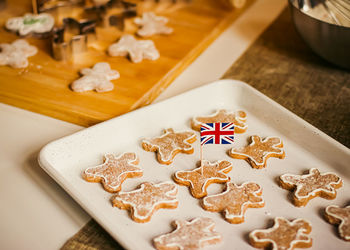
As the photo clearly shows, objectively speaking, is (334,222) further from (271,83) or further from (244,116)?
(271,83)

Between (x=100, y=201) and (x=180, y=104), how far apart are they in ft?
1.59

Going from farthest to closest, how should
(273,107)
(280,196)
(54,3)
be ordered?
(54,3) → (273,107) → (280,196)

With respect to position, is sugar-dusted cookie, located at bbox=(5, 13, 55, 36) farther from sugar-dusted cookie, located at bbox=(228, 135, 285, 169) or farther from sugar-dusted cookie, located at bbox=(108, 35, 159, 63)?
sugar-dusted cookie, located at bbox=(228, 135, 285, 169)

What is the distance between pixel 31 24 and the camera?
1.90 m

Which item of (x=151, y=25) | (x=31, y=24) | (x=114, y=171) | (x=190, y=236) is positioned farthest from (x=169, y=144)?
(x=31, y=24)

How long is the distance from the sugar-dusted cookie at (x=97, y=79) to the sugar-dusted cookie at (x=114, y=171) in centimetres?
40

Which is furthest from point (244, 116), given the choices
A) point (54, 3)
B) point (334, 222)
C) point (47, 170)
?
point (54, 3)

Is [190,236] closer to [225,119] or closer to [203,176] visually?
[203,176]

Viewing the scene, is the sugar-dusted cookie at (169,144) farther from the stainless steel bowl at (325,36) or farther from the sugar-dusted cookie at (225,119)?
the stainless steel bowl at (325,36)

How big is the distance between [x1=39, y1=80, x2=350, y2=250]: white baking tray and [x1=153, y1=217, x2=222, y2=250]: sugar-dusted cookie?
0.03 m

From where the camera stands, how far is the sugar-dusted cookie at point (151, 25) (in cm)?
192

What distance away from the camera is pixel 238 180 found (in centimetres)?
122

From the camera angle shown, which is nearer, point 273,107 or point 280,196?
point 280,196

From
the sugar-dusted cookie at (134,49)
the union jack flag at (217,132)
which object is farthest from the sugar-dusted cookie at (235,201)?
the sugar-dusted cookie at (134,49)
